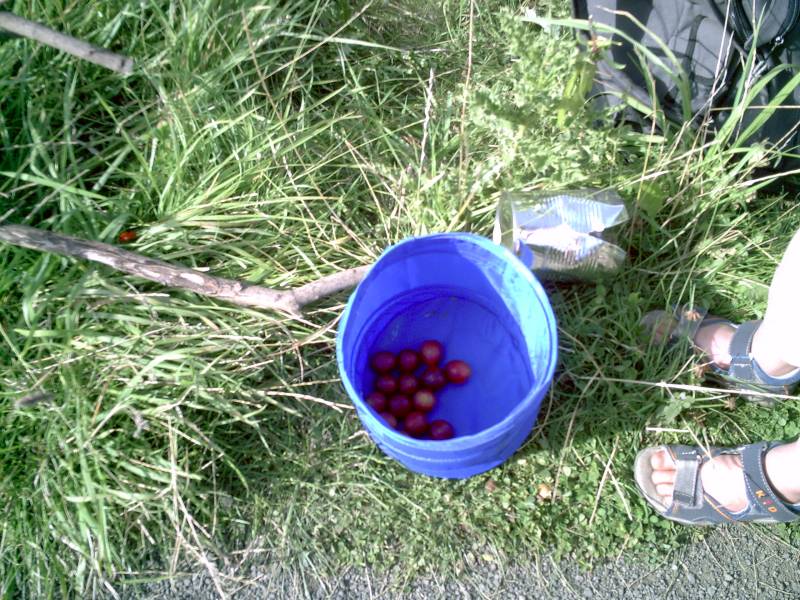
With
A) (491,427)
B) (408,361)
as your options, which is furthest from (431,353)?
(491,427)

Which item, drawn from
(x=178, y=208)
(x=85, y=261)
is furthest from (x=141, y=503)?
(x=178, y=208)

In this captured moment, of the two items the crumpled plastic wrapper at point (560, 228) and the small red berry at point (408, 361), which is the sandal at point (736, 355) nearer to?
the crumpled plastic wrapper at point (560, 228)

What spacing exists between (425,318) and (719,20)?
4.54ft

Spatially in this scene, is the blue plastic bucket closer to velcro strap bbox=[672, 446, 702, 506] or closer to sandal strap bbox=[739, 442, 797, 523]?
velcro strap bbox=[672, 446, 702, 506]

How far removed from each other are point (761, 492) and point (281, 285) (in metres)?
1.47

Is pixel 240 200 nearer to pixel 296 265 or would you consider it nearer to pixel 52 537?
pixel 296 265

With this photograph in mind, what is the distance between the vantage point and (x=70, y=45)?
154cm

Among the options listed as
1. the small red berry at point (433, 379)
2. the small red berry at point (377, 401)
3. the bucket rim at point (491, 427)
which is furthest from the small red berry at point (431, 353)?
the bucket rim at point (491, 427)

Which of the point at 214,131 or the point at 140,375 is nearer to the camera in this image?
the point at 140,375

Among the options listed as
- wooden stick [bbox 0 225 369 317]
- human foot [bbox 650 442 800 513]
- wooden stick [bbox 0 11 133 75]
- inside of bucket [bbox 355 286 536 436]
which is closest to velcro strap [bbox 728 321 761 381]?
human foot [bbox 650 442 800 513]

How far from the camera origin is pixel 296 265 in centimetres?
211

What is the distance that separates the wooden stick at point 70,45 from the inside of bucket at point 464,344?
1.00 m

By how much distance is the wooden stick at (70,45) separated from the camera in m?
1.46

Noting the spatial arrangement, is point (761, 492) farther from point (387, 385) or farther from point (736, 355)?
point (387, 385)
